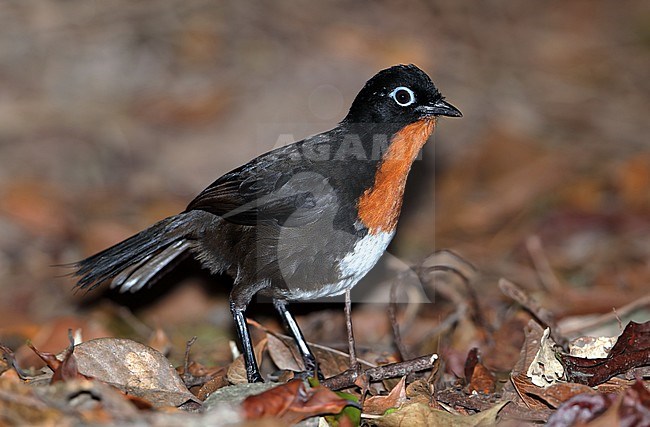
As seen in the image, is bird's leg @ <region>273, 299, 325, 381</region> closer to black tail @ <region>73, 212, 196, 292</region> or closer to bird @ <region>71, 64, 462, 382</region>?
bird @ <region>71, 64, 462, 382</region>

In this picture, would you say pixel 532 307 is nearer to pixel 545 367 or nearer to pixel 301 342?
pixel 545 367

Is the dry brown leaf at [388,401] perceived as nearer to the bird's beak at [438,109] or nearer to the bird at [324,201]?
the bird at [324,201]

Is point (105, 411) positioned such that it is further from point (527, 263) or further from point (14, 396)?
point (527, 263)

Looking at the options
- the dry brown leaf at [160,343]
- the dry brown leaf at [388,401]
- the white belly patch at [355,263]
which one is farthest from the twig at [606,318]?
the dry brown leaf at [160,343]

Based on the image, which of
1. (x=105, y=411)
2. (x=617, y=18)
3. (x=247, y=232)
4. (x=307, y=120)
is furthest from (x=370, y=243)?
(x=617, y=18)

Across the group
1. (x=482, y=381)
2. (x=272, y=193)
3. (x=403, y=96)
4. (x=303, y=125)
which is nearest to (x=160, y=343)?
(x=272, y=193)

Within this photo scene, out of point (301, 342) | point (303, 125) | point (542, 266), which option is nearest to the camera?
point (301, 342)
